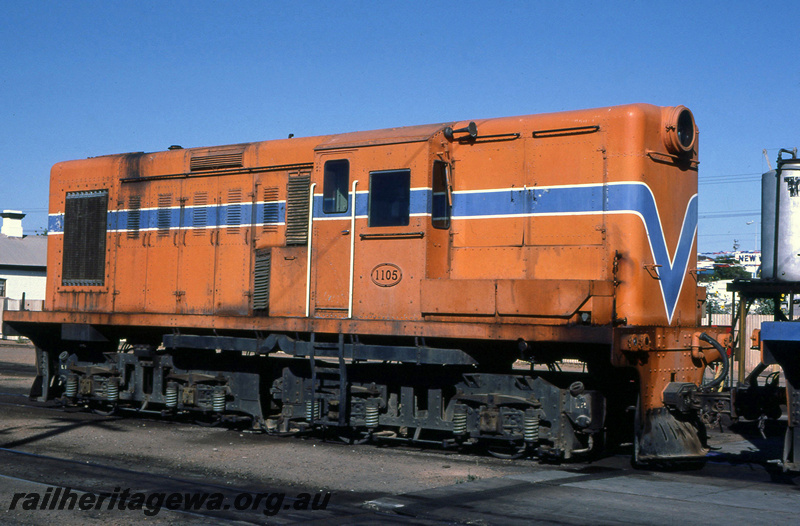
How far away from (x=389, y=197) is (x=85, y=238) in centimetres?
625

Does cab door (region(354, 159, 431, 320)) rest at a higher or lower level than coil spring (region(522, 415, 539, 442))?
higher

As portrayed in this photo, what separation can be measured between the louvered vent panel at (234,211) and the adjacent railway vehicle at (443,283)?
0.04m

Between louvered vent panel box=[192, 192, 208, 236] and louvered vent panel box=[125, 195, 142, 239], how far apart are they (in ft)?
4.04

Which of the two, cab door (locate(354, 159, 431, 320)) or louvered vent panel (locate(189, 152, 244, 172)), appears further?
louvered vent panel (locate(189, 152, 244, 172))

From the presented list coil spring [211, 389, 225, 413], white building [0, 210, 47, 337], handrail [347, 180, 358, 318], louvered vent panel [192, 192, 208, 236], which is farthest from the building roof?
handrail [347, 180, 358, 318]

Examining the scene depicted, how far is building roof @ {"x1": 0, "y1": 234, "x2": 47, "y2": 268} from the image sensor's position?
1944 inches

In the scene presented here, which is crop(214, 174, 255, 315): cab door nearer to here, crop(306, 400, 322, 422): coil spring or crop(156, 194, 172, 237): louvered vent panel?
crop(156, 194, 172, 237): louvered vent panel

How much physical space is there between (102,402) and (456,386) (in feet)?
22.7

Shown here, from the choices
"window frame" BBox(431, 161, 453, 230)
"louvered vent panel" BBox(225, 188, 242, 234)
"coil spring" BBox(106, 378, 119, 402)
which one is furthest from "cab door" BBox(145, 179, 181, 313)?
"window frame" BBox(431, 161, 453, 230)

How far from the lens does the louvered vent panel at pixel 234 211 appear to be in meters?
12.1

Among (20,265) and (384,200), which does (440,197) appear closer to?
(384,200)

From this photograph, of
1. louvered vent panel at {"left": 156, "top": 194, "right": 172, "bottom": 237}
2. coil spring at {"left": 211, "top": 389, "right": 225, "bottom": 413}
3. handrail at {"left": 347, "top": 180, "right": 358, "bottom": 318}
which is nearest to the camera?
handrail at {"left": 347, "top": 180, "right": 358, "bottom": 318}

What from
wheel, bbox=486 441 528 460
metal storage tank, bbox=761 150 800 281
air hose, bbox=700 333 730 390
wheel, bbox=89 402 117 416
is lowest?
wheel, bbox=89 402 117 416

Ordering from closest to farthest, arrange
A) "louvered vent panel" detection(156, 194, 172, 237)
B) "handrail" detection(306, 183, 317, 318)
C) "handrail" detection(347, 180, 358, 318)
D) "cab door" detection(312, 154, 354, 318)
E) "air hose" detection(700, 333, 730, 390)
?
"air hose" detection(700, 333, 730, 390), "handrail" detection(347, 180, 358, 318), "cab door" detection(312, 154, 354, 318), "handrail" detection(306, 183, 317, 318), "louvered vent panel" detection(156, 194, 172, 237)
